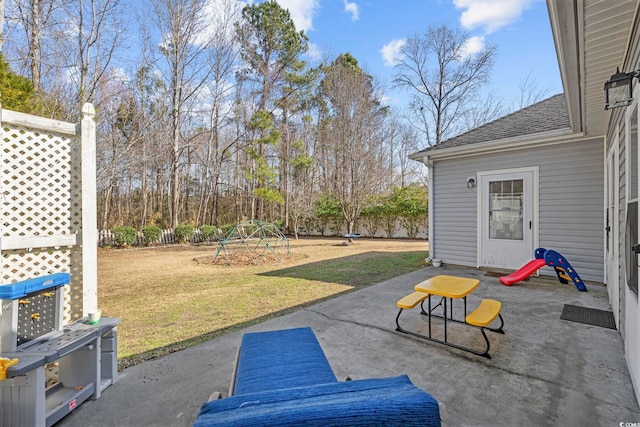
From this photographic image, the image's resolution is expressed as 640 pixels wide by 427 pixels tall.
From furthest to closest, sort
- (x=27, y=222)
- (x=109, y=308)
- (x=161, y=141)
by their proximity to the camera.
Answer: (x=161, y=141), (x=109, y=308), (x=27, y=222)

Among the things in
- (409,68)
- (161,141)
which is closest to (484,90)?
(409,68)

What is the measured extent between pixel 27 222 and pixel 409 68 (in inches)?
720

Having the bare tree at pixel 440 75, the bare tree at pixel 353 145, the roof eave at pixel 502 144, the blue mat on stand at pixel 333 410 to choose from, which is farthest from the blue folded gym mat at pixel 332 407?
the bare tree at pixel 440 75

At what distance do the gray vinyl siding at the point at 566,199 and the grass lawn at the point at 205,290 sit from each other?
2.55 metres

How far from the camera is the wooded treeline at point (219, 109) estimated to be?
10.7 m

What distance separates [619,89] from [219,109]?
1622cm

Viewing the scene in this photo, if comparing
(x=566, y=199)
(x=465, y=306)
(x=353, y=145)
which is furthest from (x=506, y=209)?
(x=353, y=145)

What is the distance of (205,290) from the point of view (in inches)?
212

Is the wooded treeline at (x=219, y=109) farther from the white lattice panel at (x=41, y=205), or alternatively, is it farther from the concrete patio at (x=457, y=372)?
the concrete patio at (x=457, y=372)

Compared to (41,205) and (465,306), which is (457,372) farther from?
(41,205)

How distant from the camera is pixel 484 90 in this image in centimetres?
1642

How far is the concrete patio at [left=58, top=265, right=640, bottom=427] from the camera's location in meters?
1.93

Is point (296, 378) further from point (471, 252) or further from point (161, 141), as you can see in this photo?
point (161, 141)

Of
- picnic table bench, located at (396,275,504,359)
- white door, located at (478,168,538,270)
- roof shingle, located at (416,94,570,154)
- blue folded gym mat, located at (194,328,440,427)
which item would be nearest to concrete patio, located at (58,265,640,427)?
picnic table bench, located at (396,275,504,359)
